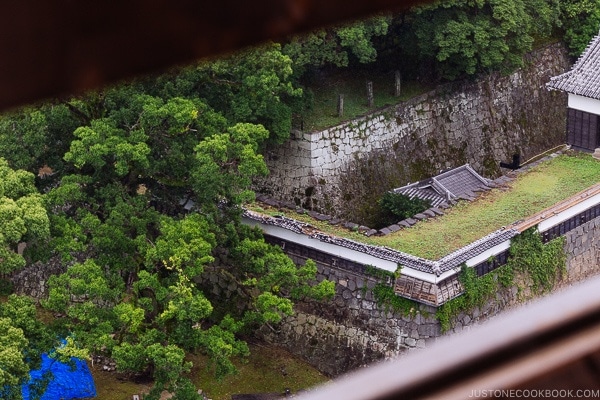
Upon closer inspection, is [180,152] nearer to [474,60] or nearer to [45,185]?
[45,185]

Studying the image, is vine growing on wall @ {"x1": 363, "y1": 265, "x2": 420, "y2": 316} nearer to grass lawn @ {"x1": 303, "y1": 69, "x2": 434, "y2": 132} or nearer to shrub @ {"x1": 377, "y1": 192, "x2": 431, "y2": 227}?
shrub @ {"x1": 377, "y1": 192, "x2": 431, "y2": 227}

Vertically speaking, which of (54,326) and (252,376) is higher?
(54,326)

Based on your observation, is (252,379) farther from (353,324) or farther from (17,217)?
(17,217)

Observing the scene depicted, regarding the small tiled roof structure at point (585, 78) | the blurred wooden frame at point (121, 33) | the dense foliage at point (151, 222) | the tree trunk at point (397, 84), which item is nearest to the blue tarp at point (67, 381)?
the dense foliage at point (151, 222)

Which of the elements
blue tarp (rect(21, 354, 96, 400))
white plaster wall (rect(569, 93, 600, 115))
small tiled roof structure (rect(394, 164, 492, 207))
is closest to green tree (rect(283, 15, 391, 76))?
small tiled roof structure (rect(394, 164, 492, 207))

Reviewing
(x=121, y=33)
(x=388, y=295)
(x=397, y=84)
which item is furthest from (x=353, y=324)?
(x=121, y=33)

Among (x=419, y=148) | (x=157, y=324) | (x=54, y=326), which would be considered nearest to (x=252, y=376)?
(x=157, y=324)

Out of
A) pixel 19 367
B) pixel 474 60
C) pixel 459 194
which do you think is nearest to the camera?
pixel 19 367

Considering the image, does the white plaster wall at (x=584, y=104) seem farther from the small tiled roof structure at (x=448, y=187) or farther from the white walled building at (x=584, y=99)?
the small tiled roof structure at (x=448, y=187)
